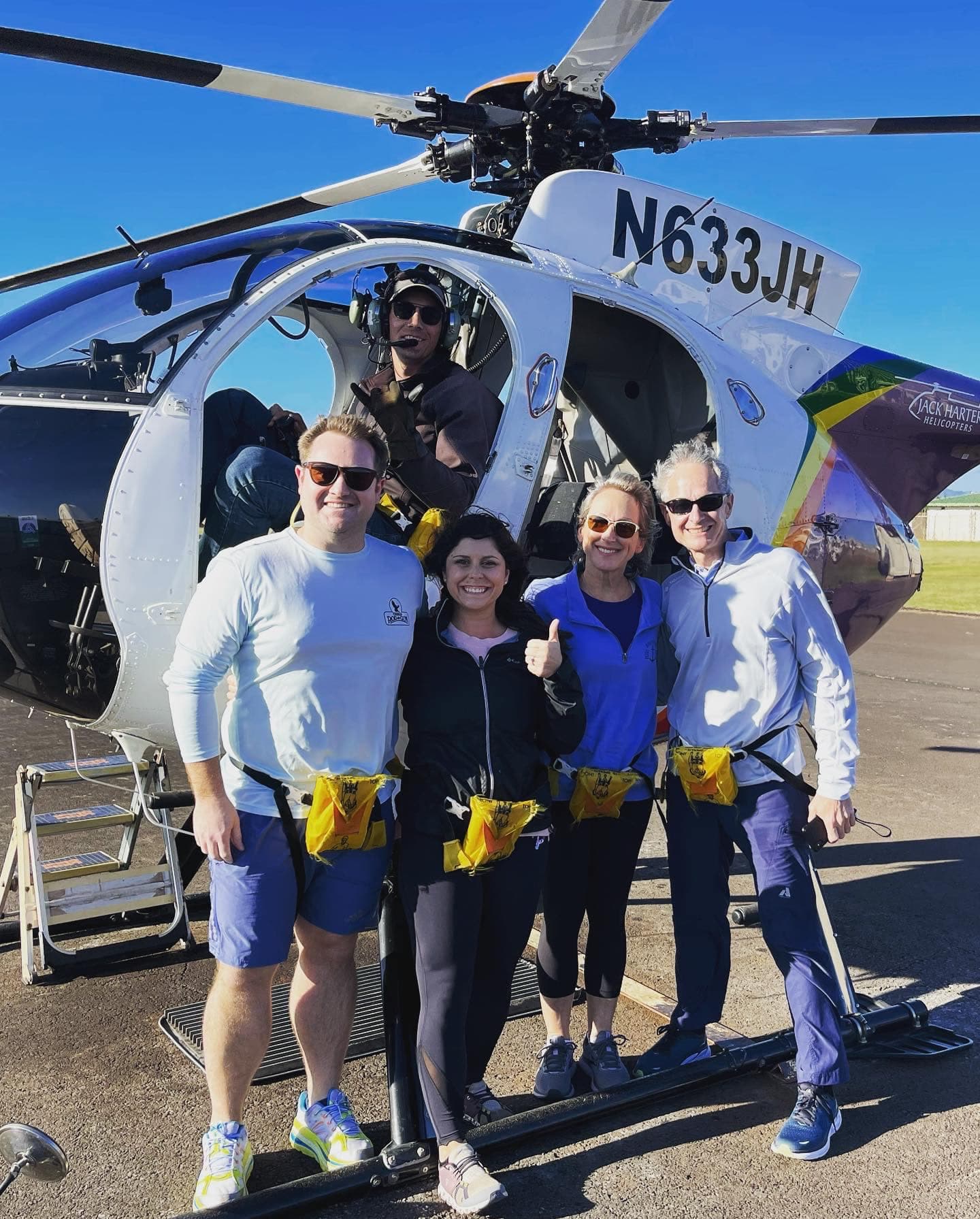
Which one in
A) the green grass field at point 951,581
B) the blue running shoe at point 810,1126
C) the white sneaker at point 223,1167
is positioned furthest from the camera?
the green grass field at point 951,581

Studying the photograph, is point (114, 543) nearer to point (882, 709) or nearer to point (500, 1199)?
point (500, 1199)

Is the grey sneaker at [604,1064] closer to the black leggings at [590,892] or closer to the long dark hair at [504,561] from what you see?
the black leggings at [590,892]

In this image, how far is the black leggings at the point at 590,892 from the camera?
3.15 meters

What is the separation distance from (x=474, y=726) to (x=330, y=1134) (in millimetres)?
1214

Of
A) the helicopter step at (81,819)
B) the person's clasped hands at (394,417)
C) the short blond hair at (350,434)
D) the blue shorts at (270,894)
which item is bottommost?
the helicopter step at (81,819)

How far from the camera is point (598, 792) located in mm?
3049

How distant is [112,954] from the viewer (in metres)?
4.16

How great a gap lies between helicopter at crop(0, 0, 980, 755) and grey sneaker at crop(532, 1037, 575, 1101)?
1.62m

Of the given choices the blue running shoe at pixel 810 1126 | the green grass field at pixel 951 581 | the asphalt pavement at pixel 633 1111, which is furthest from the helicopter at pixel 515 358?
the green grass field at pixel 951 581

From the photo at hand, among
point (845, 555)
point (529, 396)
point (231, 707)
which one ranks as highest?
point (529, 396)

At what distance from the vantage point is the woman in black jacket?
8.82 feet

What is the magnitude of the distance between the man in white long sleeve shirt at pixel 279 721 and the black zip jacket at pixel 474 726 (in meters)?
0.08

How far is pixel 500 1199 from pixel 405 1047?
477 millimetres

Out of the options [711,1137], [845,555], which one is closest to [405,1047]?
[711,1137]
